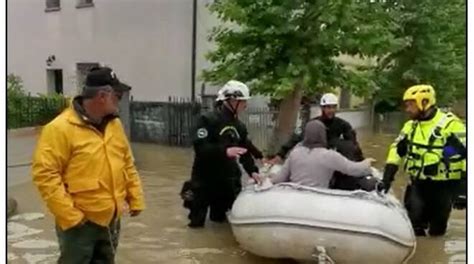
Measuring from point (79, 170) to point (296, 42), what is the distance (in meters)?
9.03

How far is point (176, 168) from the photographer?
13.2 m

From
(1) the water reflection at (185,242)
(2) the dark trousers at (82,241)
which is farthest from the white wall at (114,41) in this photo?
(2) the dark trousers at (82,241)

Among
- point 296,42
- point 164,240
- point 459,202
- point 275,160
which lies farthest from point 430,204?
point 296,42

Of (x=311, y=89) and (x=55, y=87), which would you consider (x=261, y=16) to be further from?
(x=55, y=87)

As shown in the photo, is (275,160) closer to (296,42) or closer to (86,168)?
(86,168)

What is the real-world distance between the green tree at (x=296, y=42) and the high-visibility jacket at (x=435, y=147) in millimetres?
5455

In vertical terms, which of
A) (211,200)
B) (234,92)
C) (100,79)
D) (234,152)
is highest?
(100,79)

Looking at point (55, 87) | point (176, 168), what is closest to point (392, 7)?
point (176, 168)

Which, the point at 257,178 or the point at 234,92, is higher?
the point at 234,92

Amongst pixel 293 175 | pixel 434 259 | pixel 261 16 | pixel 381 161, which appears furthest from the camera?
pixel 381 161

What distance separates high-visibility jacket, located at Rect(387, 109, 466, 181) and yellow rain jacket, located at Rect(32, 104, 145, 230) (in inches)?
141

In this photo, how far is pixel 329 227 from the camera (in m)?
5.51

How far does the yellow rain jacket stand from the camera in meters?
4.13

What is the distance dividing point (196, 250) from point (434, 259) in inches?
94.7
